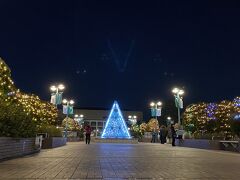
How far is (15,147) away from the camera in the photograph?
17.8 metres

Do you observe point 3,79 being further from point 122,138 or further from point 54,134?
point 122,138

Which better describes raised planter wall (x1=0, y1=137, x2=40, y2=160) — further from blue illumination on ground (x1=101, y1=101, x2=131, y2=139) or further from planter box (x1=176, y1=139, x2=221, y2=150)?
blue illumination on ground (x1=101, y1=101, x2=131, y2=139)

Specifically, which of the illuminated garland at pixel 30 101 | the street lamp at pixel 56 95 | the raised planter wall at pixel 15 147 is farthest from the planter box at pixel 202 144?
the raised planter wall at pixel 15 147

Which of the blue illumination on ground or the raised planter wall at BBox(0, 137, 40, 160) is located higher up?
the blue illumination on ground

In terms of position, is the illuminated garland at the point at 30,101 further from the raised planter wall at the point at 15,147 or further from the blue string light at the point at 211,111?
the blue string light at the point at 211,111

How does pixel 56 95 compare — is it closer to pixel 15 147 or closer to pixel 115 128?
pixel 15 147

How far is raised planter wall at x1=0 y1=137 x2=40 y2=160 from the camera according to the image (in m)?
15.8

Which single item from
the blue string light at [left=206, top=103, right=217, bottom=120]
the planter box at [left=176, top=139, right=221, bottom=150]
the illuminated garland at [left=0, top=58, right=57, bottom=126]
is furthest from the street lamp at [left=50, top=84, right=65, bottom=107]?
the blue string light at [left=206, top=103, right=217, bottom=120]

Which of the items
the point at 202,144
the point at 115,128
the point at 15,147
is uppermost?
the point at 115,128

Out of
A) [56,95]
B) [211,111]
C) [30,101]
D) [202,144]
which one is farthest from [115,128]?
[202,144]

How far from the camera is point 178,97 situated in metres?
42.7

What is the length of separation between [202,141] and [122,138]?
3124cm

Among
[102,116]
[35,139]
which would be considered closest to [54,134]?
[35,139]

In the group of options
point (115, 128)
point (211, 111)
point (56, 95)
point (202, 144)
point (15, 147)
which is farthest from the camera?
point (115, 128)
